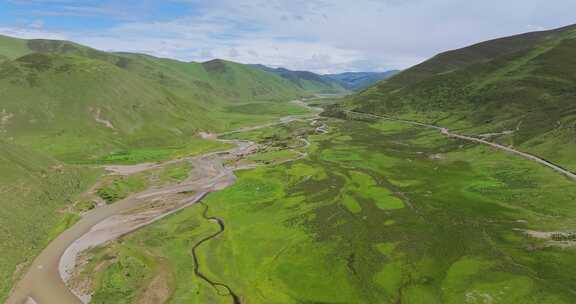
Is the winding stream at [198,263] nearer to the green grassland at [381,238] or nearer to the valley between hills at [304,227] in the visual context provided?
the valley between hills at [304,227]

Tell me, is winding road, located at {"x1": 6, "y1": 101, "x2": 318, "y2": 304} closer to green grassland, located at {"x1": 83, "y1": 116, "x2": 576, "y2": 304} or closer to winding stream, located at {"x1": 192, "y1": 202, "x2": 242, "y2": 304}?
winding stream, located at {"x1": 192, "y1": 202, "x2": 242, "y2": 304}

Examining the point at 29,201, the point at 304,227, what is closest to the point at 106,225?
the point at 29,201

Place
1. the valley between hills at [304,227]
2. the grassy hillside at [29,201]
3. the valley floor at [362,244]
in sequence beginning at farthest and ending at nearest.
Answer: the grassy hillside at [29,201] → the valley between hills at [304,227] → the valley floor at [362,244]

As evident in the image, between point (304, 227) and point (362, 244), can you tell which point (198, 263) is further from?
point (362, 244)

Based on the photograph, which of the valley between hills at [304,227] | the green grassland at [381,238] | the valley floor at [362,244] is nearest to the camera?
the green grassland at [381,238]

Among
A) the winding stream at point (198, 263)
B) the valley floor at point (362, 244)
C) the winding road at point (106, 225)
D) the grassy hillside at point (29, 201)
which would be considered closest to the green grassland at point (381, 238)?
the valley floor at point (362, 244)

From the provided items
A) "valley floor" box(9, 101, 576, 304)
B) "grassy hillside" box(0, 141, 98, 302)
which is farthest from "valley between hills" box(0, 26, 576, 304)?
"grassy hillside" box(0, 141, 98, 302)

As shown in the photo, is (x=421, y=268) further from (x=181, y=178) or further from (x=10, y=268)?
(x=181, y=178)

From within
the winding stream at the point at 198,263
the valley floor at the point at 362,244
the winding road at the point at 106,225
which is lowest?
the winding road at the point at 106,225
